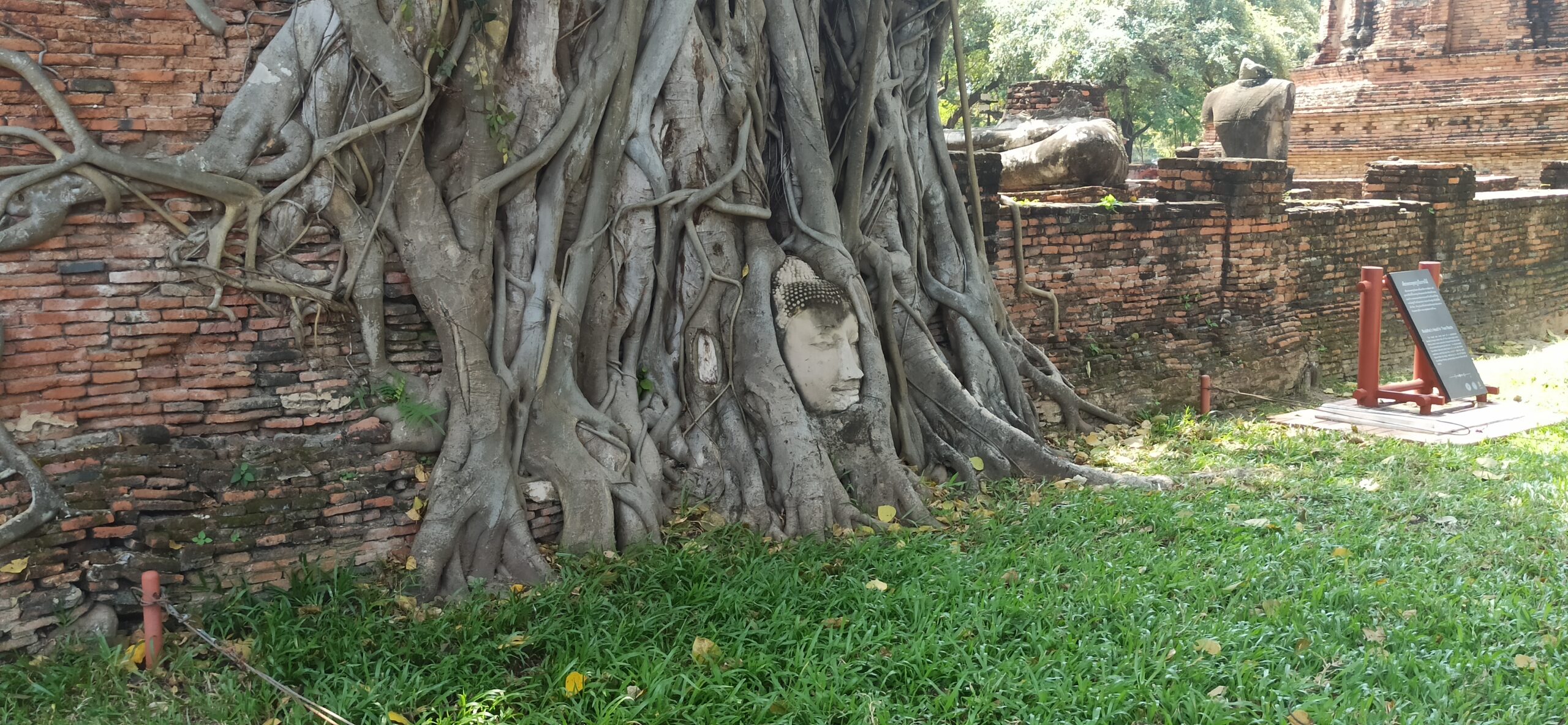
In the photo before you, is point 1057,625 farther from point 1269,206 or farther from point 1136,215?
point 1269,206

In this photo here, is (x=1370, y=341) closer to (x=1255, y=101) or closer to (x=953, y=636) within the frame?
(x=953, y=636)

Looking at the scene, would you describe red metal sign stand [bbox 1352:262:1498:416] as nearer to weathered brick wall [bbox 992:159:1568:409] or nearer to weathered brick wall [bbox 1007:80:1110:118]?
weathered brick wall [bbox 992:159:1568:409]

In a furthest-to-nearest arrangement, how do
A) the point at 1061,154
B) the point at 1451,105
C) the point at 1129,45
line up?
the point at 1129,45 → the point at 1451,105 → the point at 1061,154

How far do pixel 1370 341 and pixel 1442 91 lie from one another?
14315mm

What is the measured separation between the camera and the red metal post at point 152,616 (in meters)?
3.84

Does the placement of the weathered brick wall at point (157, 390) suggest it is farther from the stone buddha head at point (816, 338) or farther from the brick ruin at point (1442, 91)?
the brick ruin at point (1442, 91)

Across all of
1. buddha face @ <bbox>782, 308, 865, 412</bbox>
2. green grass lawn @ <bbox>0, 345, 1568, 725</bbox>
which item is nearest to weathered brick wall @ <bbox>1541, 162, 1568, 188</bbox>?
green grass lawn @ <bbox>0, 345, 1568, 725</bbox>

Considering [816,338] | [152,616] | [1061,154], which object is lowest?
[152,616]

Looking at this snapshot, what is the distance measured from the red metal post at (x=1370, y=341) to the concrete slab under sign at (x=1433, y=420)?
0.30ft

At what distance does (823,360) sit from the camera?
567cm

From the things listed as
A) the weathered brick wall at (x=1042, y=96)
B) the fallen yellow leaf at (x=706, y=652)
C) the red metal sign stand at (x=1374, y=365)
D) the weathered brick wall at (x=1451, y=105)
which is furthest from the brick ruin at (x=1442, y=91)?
the fallen yellow leaf at (x=706, y=652)

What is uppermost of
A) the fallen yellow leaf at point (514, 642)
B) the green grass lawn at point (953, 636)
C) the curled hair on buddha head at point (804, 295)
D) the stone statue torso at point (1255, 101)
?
the stone statue torso at point (1255, 101)

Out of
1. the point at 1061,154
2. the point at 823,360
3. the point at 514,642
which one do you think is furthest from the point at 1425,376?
the point at 514,642

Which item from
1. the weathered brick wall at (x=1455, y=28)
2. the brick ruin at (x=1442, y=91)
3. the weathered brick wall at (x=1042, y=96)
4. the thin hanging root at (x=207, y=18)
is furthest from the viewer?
the weathered brick wall at (x=1455, y=28)
